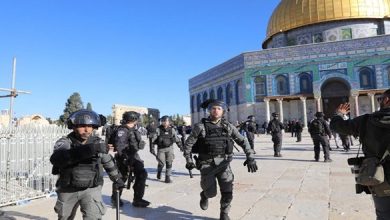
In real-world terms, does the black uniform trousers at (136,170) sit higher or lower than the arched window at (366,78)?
lower

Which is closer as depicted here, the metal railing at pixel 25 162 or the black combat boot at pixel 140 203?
the black combat boot at pixel 140 203

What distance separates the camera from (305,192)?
6.34m

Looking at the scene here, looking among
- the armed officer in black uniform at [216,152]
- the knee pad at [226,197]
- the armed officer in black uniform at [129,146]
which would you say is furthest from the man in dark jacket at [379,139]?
the armed officer in black uniform at [129,146]

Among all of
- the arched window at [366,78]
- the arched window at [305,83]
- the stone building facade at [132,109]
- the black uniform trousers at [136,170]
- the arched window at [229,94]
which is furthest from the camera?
the stone building facade at [132,109]

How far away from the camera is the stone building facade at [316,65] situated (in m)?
33.2

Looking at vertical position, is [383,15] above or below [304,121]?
above

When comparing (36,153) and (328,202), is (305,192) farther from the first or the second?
(36,153)

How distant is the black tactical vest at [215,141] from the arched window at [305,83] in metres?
31.8

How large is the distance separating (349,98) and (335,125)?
3332cm

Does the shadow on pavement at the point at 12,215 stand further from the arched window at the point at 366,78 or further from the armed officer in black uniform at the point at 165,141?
the arched window at the point at 366,78

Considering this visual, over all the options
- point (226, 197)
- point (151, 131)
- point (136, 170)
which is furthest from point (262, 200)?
point (151, 131)

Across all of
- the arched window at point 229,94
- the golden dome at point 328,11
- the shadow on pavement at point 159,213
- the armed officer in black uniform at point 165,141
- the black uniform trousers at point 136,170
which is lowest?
the shadow on pavement at point 159,213

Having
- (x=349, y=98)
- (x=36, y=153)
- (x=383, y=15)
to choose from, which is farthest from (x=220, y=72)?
(x=36, y=153)

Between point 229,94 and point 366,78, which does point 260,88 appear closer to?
point 229,94
